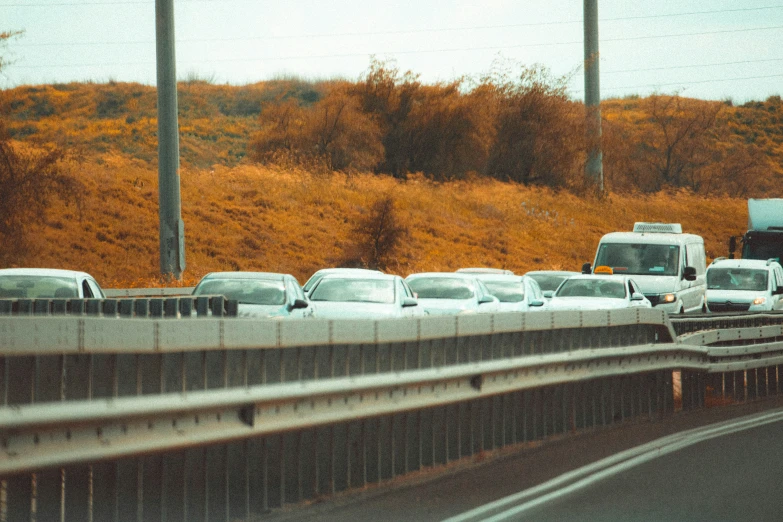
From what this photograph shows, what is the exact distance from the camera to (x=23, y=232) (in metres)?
34.7

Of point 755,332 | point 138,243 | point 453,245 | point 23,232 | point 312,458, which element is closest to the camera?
point 312,458

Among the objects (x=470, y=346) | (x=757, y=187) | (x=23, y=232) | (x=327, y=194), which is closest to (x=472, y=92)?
(x=327, y=194)

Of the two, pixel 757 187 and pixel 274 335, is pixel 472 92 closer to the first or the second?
pixel 757 187

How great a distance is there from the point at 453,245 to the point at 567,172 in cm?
1777

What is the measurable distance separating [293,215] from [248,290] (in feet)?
93.6

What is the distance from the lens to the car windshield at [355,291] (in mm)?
19156

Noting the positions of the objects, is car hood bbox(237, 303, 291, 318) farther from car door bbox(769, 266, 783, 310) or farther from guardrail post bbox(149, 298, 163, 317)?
car door bbox(769, 266, 783, 310)

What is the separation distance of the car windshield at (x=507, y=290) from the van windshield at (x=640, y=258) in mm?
4817

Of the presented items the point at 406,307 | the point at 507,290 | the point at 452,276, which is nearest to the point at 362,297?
the point at 406,307

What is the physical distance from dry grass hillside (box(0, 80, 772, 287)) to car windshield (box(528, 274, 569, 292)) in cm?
972

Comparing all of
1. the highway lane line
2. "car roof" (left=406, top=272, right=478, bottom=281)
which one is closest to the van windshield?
"car roof" (left=406, top=272, right=478, bottom=281)

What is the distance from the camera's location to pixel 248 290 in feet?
60.1

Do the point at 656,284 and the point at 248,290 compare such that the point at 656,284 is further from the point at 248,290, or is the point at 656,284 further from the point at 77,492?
the point at 77,492

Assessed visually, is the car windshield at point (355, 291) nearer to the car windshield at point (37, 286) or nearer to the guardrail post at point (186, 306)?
the car windshield at point (37, 286)
